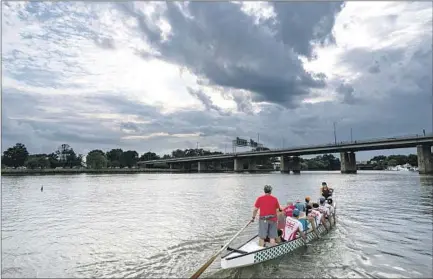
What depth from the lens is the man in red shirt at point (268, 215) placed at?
13656 mm

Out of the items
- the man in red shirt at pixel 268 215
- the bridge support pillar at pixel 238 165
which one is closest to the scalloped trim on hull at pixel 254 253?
the man in red shirt at pixel 268 215

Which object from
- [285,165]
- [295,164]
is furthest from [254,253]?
[295,164]

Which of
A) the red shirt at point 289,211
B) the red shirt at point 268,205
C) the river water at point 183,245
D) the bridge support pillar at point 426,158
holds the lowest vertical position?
the river water at point 183,245

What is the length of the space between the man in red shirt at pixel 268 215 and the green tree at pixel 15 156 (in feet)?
688

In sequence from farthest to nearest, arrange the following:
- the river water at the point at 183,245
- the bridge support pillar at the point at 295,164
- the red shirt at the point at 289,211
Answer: the bridge support pillar at the point at 295,164 < the red shirt at the point at 289,211 < the river water at the point at 183,245

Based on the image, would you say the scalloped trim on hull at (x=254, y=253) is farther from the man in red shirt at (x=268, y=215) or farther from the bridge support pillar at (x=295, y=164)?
the bridge support pillar at (x=295, y=164)

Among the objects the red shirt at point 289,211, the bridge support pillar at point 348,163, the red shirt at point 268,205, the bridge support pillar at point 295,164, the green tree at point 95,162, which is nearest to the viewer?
the red shirt at point 268,205

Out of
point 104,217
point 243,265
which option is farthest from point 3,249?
point 243,265

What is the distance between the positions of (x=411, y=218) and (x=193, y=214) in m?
17.0

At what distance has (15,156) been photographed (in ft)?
618

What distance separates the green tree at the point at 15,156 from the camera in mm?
187625

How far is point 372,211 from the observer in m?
28.8

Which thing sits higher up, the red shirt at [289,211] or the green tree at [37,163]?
the green tree at [37,163]

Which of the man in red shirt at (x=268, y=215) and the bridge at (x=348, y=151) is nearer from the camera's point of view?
the man in red shirt at (x=268, y=215)
